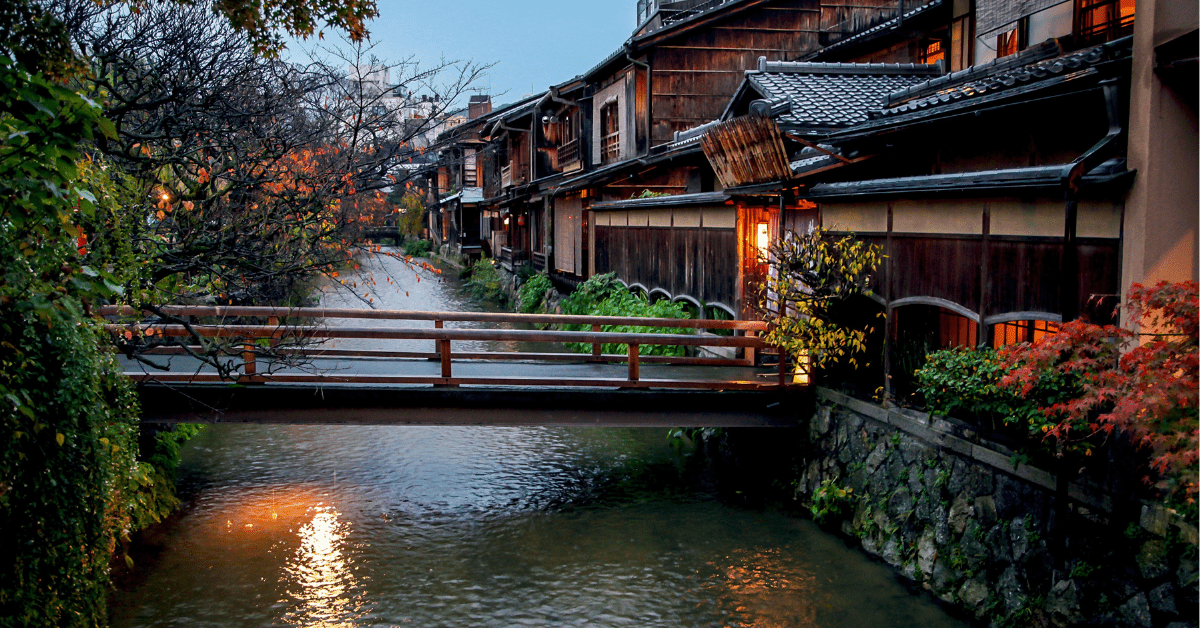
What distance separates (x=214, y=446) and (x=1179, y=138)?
14.4 meters

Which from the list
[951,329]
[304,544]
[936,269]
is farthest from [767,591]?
[304,544]

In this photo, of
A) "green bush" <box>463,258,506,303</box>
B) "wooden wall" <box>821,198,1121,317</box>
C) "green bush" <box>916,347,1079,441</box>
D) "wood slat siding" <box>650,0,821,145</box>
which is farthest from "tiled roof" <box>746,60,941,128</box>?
"green bush" <box>463,258,506,303</box>

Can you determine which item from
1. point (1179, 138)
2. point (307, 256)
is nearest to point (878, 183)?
point (1179, 138)

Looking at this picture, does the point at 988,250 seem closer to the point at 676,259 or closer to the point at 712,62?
the point at 676,259

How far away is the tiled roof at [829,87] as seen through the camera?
1298cm

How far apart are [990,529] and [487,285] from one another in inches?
1266

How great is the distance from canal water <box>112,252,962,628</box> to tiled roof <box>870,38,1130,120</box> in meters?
5.36

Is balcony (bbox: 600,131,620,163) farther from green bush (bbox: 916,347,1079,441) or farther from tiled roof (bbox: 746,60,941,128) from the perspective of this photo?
green bush (bbox: 916,347,1079,441)

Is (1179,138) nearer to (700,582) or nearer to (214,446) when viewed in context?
(700,582)

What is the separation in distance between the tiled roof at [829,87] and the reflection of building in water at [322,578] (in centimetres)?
833

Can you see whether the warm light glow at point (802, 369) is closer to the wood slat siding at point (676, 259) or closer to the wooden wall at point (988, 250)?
the wooden wall at point (988, 250)

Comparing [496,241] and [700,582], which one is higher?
[496,241]

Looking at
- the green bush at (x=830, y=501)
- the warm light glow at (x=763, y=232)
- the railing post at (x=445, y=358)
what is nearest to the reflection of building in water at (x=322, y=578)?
the railing post at (x=445, y=358)

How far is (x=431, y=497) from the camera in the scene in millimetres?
12289
